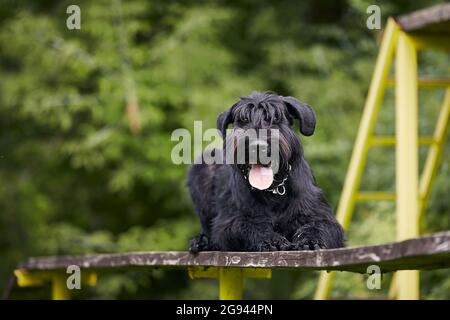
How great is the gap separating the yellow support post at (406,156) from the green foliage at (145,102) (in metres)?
3.16

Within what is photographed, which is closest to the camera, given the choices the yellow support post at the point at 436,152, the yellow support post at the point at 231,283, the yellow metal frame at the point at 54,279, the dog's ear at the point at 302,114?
the dog's ear at the point at 302,114

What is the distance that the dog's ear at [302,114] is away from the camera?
4.65 meters

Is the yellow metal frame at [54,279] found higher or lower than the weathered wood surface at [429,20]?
lower

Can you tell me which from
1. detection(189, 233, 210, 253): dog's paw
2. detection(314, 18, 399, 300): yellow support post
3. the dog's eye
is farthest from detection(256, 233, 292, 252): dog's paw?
detection(314, 18, 399, 300): yellow support post

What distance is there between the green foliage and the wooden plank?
533cm

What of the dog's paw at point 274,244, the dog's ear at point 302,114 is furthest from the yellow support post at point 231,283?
the dog's ear at point 302,114

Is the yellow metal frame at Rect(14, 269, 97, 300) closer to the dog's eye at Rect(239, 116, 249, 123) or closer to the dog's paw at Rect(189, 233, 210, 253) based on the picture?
the dog's paw at Rect(189, 233, 210, 253)

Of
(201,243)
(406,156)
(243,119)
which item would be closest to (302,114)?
(243,119)

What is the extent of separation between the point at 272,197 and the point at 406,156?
208 centimetres

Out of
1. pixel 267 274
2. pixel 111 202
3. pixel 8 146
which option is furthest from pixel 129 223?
pixel 267 274

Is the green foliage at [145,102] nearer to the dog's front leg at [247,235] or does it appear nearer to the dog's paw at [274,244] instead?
the dog's front leg at [247,235]

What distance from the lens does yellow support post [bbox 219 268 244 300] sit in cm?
518

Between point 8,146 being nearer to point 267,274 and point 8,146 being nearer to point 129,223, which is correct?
point 129,223
